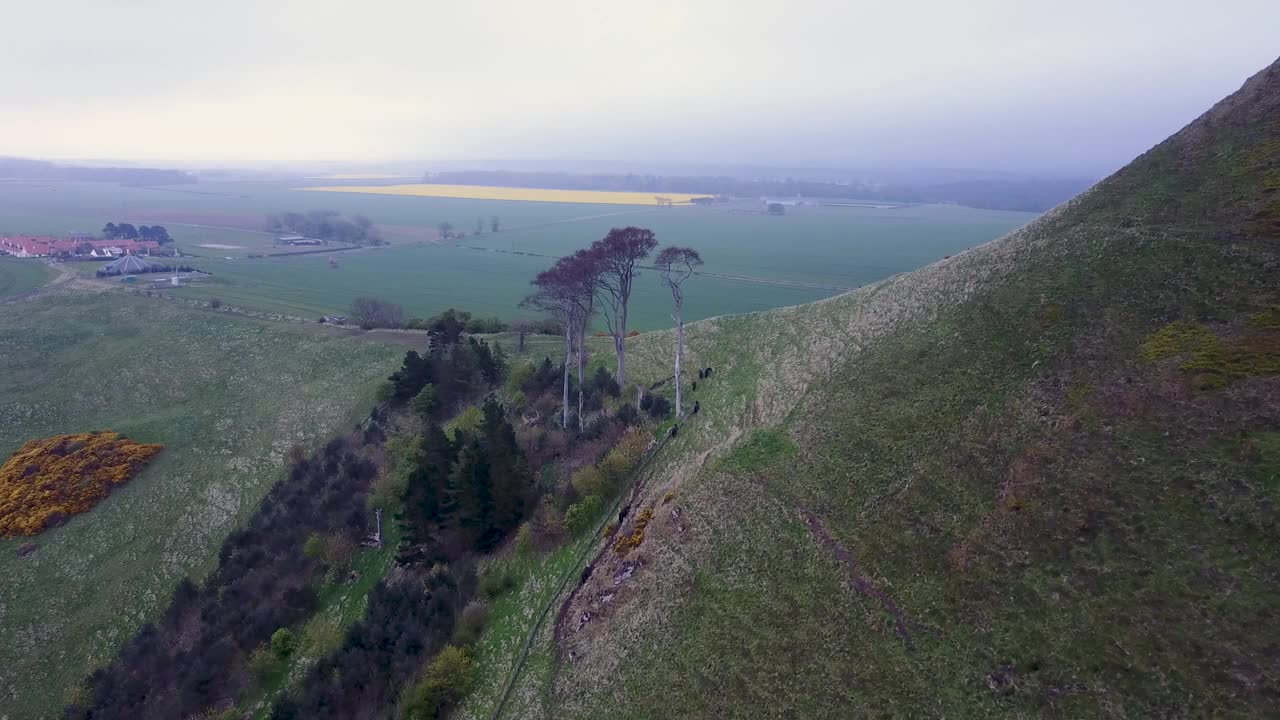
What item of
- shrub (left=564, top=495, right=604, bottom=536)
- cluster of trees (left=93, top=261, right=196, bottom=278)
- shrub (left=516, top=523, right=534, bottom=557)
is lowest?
shrub (left=516, top=523, right=534, bottom=557)

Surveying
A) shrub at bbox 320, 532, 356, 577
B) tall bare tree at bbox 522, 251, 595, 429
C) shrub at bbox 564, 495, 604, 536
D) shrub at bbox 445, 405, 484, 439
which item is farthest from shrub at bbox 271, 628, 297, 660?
tall bare tree at bbox 522, 251, 595, 429

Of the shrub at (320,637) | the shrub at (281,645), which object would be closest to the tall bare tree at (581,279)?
the shrub at (320,637)

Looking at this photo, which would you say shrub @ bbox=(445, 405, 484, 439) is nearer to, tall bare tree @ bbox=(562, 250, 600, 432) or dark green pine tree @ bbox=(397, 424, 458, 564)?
dark green pine tree @ bbox=(397, 424, 458, 564)

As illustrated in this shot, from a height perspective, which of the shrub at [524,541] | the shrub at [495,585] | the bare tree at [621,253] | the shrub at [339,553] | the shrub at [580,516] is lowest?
the shrub at [339,553]

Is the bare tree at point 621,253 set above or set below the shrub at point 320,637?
above

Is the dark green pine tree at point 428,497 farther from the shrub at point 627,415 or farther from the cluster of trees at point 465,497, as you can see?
the shrub at point 627,415

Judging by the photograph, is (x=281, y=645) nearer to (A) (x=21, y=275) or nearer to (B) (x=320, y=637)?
(B) (x=320, y=637)

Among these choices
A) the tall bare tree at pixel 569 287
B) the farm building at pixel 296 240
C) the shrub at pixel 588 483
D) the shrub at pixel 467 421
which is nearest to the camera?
the shrub at pixel 588 483
